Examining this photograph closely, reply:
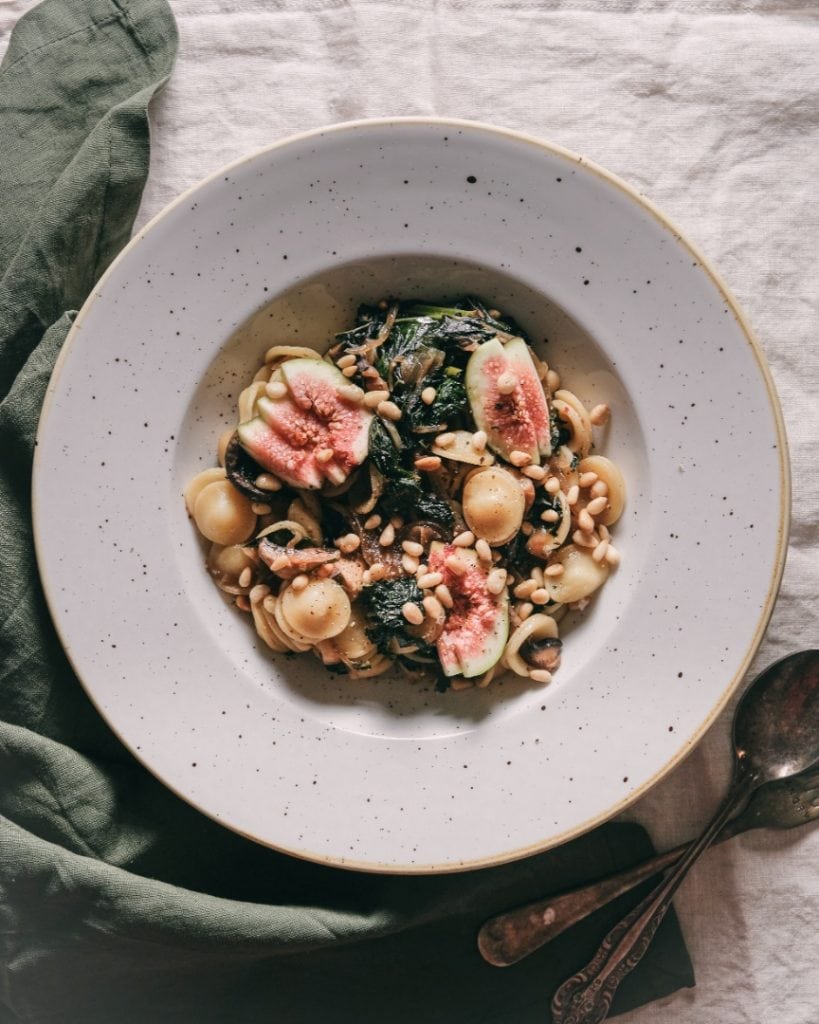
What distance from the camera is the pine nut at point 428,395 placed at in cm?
353

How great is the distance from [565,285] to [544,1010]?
8.88 feet

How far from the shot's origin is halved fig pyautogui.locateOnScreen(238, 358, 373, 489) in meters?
3.47

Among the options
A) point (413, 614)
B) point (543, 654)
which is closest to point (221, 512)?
point (413, 614)

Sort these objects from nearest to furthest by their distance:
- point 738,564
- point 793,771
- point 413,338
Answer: point 738,564 → point 413,338 → point 793,771

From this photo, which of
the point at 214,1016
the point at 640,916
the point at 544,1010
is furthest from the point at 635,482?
the point at 214,1016

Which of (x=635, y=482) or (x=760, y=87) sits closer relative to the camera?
(x=635, y=482)

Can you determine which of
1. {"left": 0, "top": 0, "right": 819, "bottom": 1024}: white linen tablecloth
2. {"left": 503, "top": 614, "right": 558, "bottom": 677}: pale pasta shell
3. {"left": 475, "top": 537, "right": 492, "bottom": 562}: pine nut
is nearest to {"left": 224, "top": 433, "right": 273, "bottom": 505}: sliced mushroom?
{"left": 475, "top": 537, "right": 492, "bottom": 562}: pine nut

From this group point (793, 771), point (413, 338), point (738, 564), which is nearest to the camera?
point (738, 564)

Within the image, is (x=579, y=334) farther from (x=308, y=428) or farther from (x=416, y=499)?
(x=308, y=428)

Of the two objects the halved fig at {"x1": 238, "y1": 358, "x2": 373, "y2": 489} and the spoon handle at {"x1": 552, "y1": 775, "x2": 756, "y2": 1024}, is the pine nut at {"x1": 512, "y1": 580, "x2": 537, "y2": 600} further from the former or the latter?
the spoon handle at {"x1": 552, "y1": 775, "x2": 756, "y2": 1024}

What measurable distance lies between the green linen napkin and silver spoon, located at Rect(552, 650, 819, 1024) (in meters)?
0.08

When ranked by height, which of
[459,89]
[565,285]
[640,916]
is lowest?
[640,916]

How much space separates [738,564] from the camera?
3340mm

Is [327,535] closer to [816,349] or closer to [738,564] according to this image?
→ [738,564]
